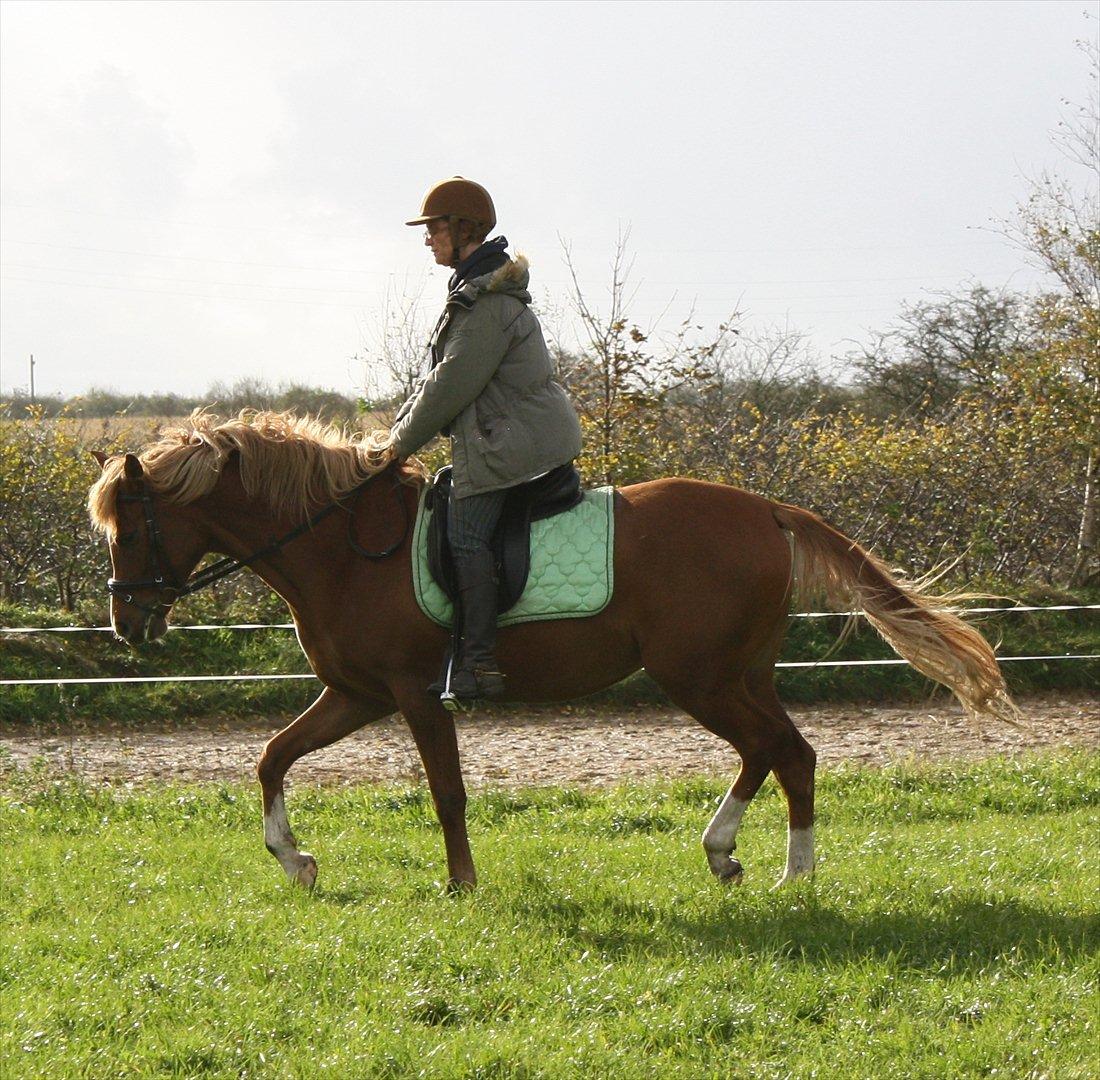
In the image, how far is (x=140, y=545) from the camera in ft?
20.9

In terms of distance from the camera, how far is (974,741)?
11625 millimetres

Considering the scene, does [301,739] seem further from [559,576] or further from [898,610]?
[898,610]

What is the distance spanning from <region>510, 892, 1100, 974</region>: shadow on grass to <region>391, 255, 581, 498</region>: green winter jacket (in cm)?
202

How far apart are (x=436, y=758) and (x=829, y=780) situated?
3.89m

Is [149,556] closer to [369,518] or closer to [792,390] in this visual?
[369,518]

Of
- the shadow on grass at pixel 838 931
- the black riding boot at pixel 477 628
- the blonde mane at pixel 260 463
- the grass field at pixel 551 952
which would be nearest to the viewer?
the grass field at pixel 551 952

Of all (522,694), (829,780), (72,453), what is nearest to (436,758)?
(522,694)

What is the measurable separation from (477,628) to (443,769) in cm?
79

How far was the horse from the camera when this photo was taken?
251 inches

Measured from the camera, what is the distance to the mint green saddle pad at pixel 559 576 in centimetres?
630

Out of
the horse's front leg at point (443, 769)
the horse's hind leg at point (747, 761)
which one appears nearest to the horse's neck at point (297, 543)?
the horse's front leg at point (443, 769)

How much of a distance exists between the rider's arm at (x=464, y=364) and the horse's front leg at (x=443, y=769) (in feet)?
4.45

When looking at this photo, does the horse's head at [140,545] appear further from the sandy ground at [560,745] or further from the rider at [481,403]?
the sandy ground at [560,745]

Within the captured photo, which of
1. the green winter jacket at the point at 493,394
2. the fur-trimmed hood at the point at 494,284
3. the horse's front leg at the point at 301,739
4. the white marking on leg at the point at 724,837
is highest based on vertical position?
the fur-trimmed hood at the point at 494,284
